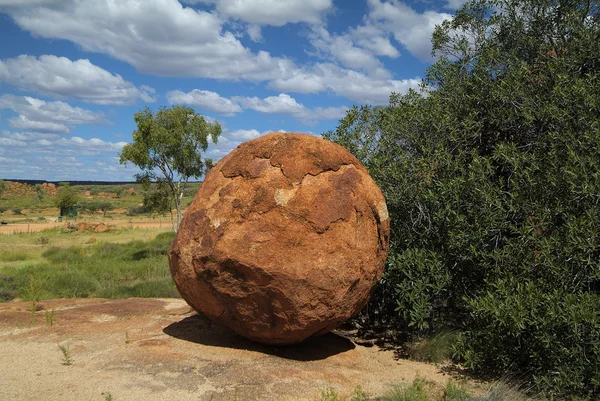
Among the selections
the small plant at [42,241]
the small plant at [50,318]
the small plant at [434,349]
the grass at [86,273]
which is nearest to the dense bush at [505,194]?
the small plant at [434,349]

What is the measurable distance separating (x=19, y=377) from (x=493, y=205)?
5.76 metres

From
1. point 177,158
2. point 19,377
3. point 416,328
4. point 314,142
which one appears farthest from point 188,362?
point 177,158

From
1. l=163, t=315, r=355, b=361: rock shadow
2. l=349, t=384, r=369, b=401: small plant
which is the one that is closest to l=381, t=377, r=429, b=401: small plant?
l=349, t=384, r=369, b=401: small plant

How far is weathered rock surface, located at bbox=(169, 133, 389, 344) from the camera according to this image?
5621mm

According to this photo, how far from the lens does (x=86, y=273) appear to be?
1366 centimetres

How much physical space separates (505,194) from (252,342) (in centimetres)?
382

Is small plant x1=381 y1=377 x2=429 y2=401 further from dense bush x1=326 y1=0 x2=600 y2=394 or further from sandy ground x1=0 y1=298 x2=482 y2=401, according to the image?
dense bush x1=326 y1=0 x2=600 y2=394

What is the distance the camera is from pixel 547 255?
18.7 feet

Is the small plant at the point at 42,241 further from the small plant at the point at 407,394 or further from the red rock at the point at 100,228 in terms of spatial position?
the small plant at the point at 407,394

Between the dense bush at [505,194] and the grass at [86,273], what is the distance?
571 cm

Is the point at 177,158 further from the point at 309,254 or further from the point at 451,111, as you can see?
the point at 309,254

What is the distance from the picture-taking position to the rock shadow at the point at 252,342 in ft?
21.0

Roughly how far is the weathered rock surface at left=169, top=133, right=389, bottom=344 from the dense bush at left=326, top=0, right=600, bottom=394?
1156mm

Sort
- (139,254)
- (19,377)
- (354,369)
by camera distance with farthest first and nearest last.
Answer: (139,254), (354,369), (19,377)
